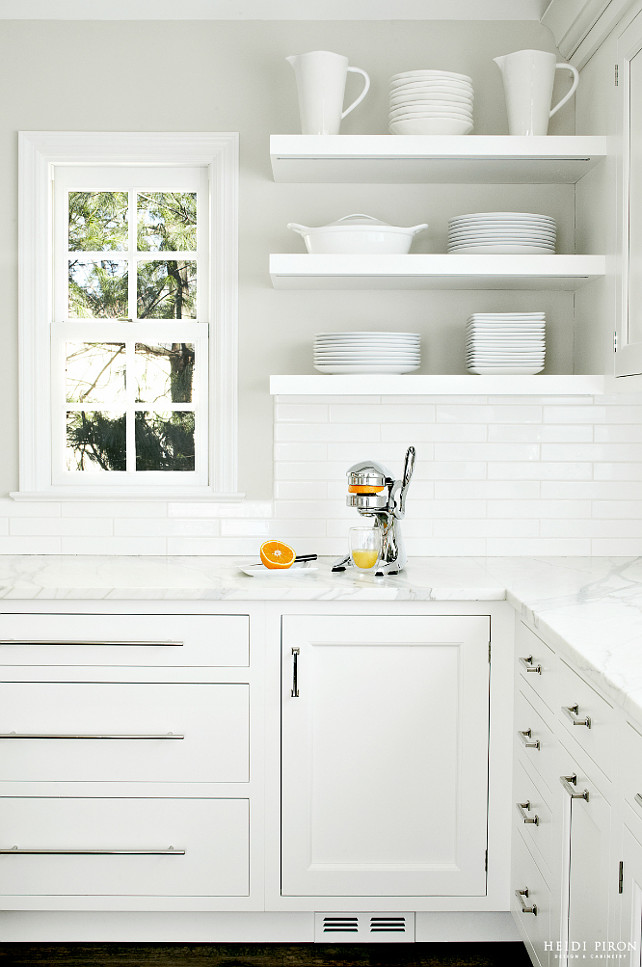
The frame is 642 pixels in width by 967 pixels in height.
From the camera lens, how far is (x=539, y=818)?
6.41 feet

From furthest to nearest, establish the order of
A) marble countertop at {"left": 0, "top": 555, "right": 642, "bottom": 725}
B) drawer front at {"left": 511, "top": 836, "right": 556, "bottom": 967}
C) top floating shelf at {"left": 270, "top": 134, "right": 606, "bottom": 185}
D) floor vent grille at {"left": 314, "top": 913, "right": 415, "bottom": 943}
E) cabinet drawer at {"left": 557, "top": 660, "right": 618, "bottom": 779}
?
top floating shelf at {"left": 270, "top": 134, "right": 606, "bottom": 185} → floor vent grille at {"left": 314, "top": 913, "right": 415, "bottom": 943} → drawer front at {"left": 511, "top": 836, "right": 556, "bottom": 967} → marble countertop at {"left": 0, "top": 555, "right": 642, "bottom": 725} → cabinet drawer at {"left": 557, "top": 660, "right": 618, "bottom": 779}

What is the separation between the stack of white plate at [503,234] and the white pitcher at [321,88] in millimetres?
492

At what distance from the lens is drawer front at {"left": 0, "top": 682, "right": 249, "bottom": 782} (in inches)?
87.9

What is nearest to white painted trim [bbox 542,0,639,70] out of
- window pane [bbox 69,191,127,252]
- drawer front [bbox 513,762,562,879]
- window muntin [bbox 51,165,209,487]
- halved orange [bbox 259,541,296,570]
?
window muntin [bbox 51,165,209,487]

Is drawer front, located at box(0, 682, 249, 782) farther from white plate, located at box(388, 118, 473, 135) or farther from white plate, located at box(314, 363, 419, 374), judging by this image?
white plate, located at box(388, 118, 473, 135)

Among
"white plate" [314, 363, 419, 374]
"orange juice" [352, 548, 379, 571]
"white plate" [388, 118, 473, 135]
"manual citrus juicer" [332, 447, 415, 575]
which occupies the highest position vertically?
"white plate" [388, 118, 473, 135]

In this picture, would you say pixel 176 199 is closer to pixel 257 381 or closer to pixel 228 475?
pixel 257 381

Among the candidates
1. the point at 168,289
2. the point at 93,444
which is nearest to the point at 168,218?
the point at 168,289

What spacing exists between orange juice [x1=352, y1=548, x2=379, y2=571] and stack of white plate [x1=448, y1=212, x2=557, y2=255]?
0.94 meters

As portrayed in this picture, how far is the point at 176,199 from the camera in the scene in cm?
284

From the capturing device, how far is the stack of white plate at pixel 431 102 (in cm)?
249

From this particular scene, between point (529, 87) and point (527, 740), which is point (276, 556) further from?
point (529, 87)

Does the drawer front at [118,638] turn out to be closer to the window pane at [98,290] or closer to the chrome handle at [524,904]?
the chrome handle at [524,904]

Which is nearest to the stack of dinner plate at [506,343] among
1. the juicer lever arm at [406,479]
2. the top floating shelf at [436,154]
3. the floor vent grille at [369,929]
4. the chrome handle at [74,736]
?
the juicer lever arm at [406,479]
